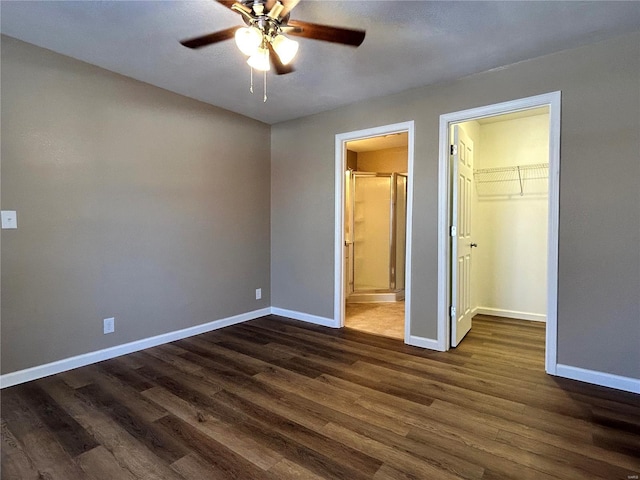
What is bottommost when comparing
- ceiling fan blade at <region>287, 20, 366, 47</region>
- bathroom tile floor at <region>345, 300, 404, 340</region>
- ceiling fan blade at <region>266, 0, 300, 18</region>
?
bathroom tile floor at <region>345, 300, 404, 340</region>

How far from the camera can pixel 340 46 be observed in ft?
7.63

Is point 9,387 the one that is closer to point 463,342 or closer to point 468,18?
point 463,342

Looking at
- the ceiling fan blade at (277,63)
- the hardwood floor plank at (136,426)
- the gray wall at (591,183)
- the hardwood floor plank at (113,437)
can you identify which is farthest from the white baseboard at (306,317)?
the ceiling fan blade at (277,63)

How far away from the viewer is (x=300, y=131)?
3932 mm

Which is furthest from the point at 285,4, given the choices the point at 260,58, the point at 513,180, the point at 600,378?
the point at 513,180

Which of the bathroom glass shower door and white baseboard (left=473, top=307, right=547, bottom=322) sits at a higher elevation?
the bathroom glass shower door

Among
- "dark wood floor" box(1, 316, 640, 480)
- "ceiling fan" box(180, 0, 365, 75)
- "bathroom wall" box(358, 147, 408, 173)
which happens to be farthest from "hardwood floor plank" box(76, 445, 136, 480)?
"bathroom wall" box(358, 147, 408, 173)

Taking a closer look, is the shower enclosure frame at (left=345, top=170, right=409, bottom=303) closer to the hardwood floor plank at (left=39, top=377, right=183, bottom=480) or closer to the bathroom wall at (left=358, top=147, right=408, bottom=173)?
the bathroom wall at (left=358, top=147, right=408, bottom=173)

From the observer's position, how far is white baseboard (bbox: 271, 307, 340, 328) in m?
3.74

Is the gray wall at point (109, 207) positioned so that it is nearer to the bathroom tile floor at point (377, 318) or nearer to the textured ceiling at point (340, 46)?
the textured ceiling at point (340, 46)

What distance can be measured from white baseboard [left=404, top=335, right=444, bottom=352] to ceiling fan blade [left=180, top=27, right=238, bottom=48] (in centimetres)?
282

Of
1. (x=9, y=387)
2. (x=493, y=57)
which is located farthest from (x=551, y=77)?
(x=9, y=387)

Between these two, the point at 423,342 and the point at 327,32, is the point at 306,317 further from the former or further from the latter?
the point at 327,32

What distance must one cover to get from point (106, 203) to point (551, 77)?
3663mm
